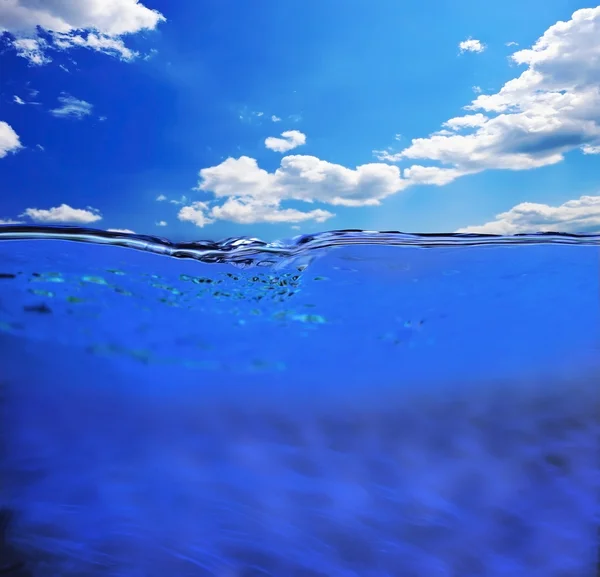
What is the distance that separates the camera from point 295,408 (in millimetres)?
3109

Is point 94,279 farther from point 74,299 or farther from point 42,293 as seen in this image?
point 42,293

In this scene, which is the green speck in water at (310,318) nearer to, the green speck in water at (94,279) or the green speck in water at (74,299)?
the green speck in water at (94,279)

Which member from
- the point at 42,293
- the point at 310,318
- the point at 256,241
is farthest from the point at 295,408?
the point at 42,293

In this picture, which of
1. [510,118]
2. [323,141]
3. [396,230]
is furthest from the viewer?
[396,230]

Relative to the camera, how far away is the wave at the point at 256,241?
265 centimetres

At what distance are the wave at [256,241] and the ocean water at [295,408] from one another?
17 mm

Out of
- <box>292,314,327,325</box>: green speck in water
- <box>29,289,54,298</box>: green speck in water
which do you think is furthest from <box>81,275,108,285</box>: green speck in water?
<box>292,314,327,325</box>: green speck in water

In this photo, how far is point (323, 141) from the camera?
7.73ft

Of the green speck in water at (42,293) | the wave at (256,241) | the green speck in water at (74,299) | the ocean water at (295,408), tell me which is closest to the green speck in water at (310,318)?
the ocean water at (295,408)

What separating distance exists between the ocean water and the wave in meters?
0.02

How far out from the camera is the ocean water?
2.38 meters

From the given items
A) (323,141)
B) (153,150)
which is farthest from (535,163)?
(153,150)

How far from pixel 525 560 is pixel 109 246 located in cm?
310

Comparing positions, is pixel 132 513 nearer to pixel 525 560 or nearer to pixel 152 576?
pixel 152 576
